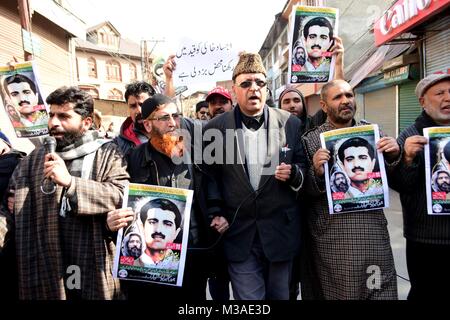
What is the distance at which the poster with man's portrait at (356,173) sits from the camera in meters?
2.09

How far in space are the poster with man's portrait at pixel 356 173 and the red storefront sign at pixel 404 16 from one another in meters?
5.47

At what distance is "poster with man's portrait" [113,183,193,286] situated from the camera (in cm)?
191

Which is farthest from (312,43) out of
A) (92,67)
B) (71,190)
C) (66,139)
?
(92,67)

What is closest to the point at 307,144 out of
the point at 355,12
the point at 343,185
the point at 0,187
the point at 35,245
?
the point at 343,185

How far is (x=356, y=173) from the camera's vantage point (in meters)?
2.11

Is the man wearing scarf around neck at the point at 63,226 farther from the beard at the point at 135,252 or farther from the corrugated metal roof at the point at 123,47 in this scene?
the corrugated metal roof at the point at 123,47

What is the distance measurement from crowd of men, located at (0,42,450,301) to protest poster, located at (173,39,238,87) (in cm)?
68

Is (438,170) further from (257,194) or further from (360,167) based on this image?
(257,194)

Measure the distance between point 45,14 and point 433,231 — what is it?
11.8 m

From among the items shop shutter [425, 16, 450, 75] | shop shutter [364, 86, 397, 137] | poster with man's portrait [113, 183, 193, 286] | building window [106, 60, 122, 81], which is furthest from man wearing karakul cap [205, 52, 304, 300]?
building window [106, 60, 122, 81]

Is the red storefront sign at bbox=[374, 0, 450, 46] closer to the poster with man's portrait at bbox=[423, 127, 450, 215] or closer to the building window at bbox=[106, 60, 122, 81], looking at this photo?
the poster with man's portrait at bbox=[423, 127, 450, 215]

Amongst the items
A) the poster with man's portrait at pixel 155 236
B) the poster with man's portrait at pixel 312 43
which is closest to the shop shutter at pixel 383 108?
the poster with man's portrait at pixel 312 43

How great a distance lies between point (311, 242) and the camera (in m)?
2.46

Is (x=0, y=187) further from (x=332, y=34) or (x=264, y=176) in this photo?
(x=332, y=34)
